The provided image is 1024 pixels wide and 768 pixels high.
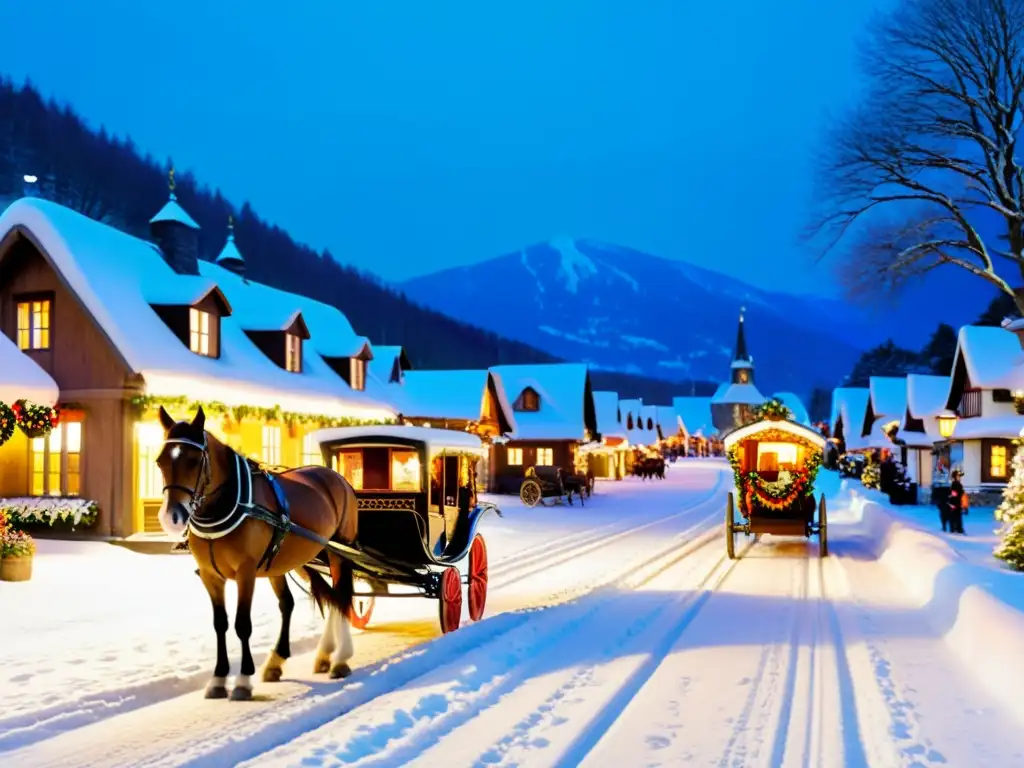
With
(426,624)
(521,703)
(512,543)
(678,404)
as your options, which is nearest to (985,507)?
(512,543)

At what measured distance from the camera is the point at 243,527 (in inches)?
299

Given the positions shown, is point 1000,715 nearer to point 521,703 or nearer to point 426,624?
point 521,703

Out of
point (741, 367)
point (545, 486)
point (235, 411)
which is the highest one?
point (741, 367)

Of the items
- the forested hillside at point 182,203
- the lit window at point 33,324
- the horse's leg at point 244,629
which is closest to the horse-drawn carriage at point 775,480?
the horse's leg at point 244,629

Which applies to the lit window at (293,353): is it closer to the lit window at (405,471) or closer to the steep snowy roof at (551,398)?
the lit window at (405,471)

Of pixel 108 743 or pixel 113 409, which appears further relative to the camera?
pixel 113 409

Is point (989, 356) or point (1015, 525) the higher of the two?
point (989, 356)

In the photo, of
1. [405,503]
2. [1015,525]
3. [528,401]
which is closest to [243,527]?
[405,503]

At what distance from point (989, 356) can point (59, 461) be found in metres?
34.4

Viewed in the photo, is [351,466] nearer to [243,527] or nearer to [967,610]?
A: [243,527]

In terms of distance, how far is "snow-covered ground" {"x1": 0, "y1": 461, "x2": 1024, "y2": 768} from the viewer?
20.9 feet

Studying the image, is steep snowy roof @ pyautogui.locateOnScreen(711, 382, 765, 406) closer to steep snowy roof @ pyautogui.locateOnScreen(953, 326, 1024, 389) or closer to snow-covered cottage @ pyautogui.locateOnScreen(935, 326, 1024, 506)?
steep snowy roof @ pyautogui.locateOnScreen(953, 326, 1024, 389)

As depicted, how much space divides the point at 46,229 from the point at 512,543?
12.3 metres

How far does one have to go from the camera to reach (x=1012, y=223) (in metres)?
22.8
